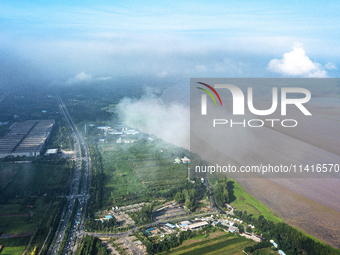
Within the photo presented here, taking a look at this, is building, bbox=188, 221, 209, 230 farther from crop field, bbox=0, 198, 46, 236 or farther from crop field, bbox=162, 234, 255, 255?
crop field, bbox=0, 198, 46, 236

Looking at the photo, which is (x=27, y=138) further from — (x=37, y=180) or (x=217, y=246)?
(x=217, y=246)

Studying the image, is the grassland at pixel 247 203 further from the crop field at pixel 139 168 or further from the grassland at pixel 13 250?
the grassland at pixel 13 250

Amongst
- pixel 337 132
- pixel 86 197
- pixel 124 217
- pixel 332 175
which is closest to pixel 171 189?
pixel 124 217

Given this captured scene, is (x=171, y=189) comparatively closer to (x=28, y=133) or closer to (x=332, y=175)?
(x=332, y=175)

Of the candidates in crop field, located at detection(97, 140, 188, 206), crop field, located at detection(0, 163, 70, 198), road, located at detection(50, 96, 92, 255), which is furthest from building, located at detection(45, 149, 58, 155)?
crop field, located at detection(97, 140, 188, 206)

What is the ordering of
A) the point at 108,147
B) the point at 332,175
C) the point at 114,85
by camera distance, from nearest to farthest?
the point at 332,175
the point at 108,147
the point at 114,85

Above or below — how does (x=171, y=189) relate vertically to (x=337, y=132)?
below

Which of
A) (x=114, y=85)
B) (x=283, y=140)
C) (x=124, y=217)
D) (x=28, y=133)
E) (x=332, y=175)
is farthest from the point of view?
(x=114, y=85)

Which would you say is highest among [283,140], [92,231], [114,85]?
[114,85]
